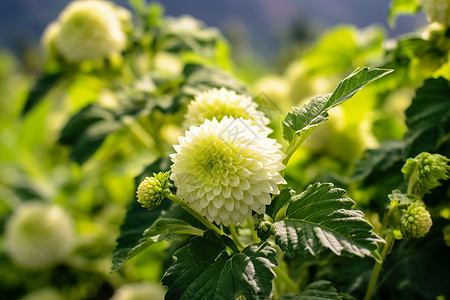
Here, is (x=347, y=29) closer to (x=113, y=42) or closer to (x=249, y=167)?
(x=113, y=42)

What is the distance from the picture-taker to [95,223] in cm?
131

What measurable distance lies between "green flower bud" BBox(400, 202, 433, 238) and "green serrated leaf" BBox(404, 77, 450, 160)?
0.53ft

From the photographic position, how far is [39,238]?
3.56 ft

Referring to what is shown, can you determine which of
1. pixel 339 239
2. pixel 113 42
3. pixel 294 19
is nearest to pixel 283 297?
A: pixel 339 239

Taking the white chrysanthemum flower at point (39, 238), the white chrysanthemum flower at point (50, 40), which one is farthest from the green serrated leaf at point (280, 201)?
the white chrysanthemum flower at point (39, 238)

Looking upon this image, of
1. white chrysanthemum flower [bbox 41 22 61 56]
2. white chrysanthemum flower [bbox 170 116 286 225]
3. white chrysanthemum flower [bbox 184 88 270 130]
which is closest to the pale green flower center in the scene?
white chrysanthemum flower [bbox 170 116 286 225]

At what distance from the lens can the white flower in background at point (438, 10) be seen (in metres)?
0.57

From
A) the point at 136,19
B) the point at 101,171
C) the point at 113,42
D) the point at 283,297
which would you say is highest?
the point at 136,19

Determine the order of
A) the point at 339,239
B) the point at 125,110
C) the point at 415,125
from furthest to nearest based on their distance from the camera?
the point at 125,110 < the point at 415,125 < the point at 339,239

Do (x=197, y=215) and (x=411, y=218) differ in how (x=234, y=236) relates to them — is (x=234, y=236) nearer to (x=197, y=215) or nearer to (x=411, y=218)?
(x=197, y=215)

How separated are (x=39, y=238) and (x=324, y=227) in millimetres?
935

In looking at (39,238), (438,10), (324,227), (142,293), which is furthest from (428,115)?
(39,238)

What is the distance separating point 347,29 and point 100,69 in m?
0.65

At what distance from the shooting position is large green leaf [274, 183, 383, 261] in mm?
358
